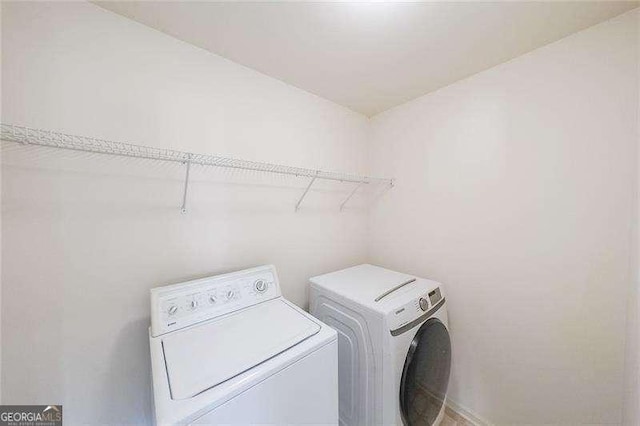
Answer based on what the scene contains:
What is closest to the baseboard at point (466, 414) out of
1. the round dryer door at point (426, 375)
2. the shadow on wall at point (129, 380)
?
the round dryer door at point (426, 375)

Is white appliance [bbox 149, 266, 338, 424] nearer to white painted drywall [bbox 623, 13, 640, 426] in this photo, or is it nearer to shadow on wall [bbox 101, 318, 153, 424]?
shadow on wall [bbox 101, 318, 153, 424]

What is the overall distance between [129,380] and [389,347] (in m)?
1.31

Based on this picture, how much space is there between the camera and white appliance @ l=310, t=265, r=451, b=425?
108 cm

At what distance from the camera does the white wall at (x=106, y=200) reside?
0.83 m

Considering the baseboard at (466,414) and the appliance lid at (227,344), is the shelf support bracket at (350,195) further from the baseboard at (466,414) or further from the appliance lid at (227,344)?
the baseboard at (466,414)

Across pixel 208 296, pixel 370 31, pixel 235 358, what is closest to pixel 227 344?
pixel 235 358

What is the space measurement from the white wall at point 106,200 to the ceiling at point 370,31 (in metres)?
0.14

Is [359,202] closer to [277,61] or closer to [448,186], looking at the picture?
[448,186]

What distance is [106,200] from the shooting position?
976mm

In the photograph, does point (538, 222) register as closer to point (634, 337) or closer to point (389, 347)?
point (634, 337)

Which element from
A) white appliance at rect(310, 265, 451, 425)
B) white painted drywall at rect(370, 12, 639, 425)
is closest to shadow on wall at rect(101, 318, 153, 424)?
white appliance at rect(310, 265, 451, 425)

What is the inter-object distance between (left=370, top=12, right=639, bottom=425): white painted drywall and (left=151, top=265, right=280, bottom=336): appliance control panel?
127cm

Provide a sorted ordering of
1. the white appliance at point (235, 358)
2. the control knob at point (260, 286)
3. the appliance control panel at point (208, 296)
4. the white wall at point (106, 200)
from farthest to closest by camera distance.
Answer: the control knob at point (260, 286), the appliance control panel at point (208, 296), the white wall at point (106, 200), the white appliance at point (235, 358)

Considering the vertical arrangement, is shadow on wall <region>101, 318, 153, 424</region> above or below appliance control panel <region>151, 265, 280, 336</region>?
below
